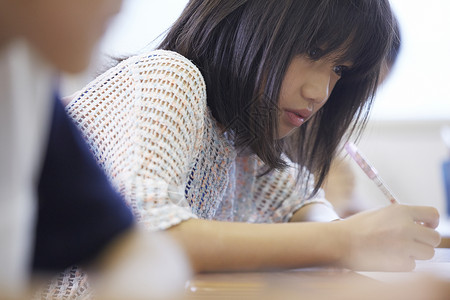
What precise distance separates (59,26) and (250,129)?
575mm

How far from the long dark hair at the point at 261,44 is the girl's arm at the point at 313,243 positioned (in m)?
0.27

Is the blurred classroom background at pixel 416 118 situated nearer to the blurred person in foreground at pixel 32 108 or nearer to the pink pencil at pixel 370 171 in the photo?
the pink pencil at pixel 370 171

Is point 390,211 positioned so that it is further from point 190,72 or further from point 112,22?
point 112,22

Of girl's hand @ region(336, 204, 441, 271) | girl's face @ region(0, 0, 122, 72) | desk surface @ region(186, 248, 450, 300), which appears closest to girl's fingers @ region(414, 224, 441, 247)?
girl's hand @ region(336, 204, 441, 271)

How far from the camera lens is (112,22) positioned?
0.37 meters

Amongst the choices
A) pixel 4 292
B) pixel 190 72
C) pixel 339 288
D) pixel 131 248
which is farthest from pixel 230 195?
pixel 4 292

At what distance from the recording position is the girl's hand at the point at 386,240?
24.3 inches

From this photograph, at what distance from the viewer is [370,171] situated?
0.91 meters

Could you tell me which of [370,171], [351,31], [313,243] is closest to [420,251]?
[313,243]

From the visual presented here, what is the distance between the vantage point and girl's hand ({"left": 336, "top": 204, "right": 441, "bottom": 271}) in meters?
0.62

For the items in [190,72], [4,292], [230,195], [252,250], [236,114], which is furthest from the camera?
[230,195]

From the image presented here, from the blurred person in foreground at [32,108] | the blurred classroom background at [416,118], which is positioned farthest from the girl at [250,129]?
the blurred classroom background at [416,118]

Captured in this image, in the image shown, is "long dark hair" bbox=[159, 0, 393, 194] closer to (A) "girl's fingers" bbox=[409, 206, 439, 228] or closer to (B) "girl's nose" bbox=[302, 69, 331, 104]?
(B) "girl's nose" bbox=[302, 69, 331, 104]

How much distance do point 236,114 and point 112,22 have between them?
492 millimetres
